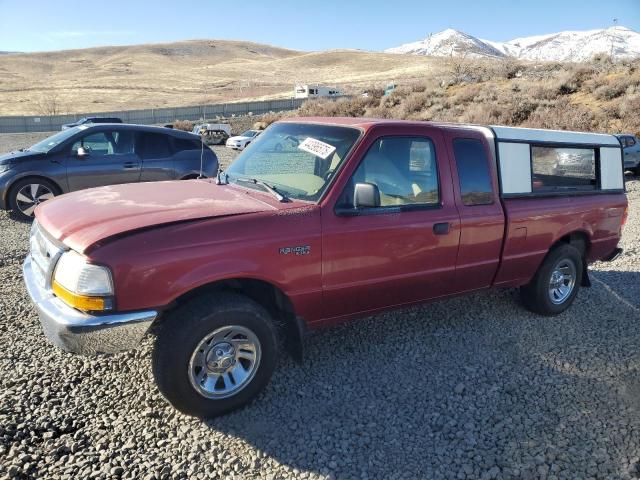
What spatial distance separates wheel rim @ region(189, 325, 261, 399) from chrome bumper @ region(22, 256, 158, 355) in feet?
1.24

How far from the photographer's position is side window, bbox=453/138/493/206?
3.91 m

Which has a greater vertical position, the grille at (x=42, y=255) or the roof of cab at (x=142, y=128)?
the roof of cab at (x=142, y=128)

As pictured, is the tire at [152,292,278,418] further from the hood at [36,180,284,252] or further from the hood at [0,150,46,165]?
the hood at [0,150,46,165]

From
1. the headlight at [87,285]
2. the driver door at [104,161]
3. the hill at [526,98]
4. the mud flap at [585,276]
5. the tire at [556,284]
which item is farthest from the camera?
the hill at [526,98]

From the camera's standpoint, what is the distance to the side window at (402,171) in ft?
11.5

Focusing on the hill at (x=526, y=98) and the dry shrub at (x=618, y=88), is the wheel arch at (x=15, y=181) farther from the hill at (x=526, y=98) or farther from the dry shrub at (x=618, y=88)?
the dry shrub at (x=618, y=88)

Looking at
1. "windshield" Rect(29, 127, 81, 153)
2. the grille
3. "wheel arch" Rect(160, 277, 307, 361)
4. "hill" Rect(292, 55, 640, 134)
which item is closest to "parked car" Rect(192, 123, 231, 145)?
"hill" Rect(292, 55, 640, 134)

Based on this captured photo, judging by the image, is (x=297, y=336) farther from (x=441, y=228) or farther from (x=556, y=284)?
(x=556, y=284)

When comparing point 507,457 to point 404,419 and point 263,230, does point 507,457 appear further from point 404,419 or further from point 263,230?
point 263,230

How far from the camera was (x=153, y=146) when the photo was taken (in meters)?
8.55

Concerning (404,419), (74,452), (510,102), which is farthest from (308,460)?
(510,102)

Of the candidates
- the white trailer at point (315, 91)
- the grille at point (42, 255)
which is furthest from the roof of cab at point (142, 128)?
the white trailer at point (315, 91)

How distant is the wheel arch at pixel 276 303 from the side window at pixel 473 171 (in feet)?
5.55

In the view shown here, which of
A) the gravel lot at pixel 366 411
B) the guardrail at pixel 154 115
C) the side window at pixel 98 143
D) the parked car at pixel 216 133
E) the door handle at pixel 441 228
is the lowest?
the gravel lot at pixel 366 411
